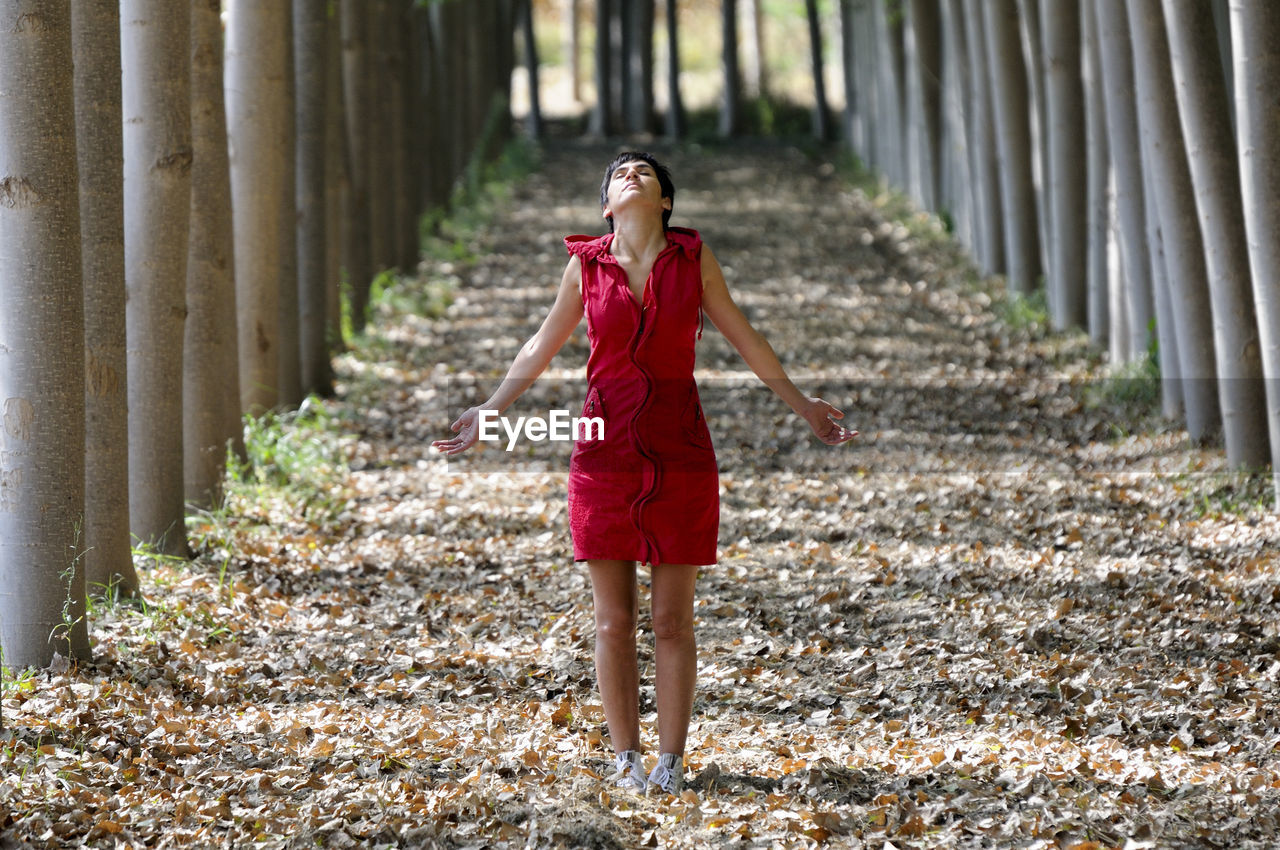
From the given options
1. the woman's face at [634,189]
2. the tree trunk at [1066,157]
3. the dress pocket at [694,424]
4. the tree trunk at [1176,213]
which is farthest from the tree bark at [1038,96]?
the dress pocket at [694,424]

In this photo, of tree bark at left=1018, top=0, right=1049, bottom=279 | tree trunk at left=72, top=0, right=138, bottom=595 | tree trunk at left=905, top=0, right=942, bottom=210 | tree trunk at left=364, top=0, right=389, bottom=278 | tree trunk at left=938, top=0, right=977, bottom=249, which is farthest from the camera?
tree trunk at left=905, top=0, right=942, bottom=210

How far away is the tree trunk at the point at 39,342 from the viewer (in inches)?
219

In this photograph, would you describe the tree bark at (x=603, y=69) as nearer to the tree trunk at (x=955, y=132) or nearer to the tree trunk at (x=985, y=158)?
the tree trunk at (x=955, y=132)

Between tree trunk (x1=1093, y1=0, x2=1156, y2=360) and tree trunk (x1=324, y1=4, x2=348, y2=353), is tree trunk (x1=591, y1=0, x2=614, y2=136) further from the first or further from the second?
tree trunk (x1=1093, y1=0, x2=1156, y2=360)

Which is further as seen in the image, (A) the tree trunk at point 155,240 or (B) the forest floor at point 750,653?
(A) the tree trunk at point 155,240

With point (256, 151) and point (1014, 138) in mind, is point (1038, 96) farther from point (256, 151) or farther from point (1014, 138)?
point (256, 151)

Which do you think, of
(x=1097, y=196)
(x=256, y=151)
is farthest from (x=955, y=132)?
(x=256, y=151)

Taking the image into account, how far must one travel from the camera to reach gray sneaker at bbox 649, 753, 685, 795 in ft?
15.9

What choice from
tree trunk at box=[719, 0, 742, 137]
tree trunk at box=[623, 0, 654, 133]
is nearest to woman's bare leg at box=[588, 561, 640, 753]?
tree trunk at box=[719, 0, 742, 137]

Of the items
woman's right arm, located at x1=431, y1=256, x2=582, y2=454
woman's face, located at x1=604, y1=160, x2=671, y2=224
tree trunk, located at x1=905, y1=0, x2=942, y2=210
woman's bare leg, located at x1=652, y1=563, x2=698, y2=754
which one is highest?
tree trunk, located at x1=905, y1=0, x2=942, y2=210

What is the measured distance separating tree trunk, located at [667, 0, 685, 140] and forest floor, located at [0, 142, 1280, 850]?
25.3 meters

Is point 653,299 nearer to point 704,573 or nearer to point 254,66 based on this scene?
point 704,573

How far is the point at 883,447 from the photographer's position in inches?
440

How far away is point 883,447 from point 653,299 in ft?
22.3
